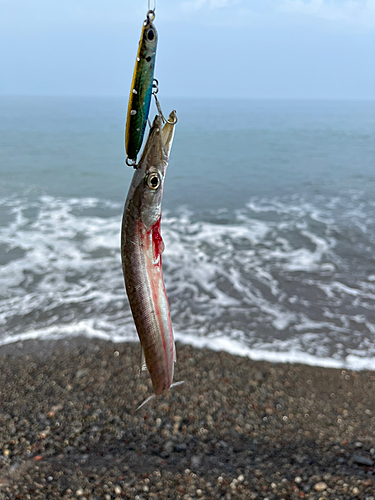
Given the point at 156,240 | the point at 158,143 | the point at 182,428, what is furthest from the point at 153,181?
the point at 182,428

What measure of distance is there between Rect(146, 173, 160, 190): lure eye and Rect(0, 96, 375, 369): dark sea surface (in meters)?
4.79

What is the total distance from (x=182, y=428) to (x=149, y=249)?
10.9 feet

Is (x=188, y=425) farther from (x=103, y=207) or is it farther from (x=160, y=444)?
(x=103, y=207)

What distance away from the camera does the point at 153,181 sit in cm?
192

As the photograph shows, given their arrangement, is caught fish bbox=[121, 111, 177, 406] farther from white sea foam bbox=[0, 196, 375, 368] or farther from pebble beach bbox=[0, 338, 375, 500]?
white sea foam bbox=[0, 196, 375, 368]

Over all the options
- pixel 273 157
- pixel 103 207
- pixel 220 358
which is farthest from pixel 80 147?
pixel 220 358

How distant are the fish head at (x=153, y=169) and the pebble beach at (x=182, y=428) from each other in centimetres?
289

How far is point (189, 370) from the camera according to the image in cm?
581

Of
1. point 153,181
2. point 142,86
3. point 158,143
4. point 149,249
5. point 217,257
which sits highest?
point 142,86

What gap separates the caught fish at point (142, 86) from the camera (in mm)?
1734

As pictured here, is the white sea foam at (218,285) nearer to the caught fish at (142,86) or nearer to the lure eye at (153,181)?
the lure eye at (153,181)

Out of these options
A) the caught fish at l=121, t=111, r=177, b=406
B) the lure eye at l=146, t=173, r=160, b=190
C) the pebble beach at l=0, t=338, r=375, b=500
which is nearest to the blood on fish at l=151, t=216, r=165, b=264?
the caught fish at l=121, t=111, r=177, b=406

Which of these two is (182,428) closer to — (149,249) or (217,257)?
(149,249)

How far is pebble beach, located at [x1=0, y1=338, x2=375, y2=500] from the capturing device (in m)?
3.94
